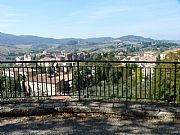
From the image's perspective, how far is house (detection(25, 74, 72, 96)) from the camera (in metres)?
7.32

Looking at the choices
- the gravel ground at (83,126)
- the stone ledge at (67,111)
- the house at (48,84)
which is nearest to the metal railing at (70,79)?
the house at (48,84)

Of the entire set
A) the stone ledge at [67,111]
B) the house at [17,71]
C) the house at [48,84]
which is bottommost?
the stone ledge at [67,111]

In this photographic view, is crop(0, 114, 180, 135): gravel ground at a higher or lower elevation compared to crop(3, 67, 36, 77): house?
lower

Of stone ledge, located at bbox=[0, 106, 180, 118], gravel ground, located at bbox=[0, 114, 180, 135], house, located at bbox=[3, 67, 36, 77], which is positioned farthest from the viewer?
house, located at bbox=[3, 67, 36, 77]

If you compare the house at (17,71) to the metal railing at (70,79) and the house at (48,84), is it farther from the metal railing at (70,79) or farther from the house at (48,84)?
the house at (48,84)

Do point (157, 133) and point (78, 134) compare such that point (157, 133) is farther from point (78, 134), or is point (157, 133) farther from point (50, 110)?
point (50, 110)

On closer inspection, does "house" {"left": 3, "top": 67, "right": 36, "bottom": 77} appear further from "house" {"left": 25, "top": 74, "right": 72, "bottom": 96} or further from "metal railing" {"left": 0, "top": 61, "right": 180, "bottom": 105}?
"house" {"left": 25, "top": 74, "right": 72, "bottom": 96}

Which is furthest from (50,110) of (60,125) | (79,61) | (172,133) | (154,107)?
(172,133)

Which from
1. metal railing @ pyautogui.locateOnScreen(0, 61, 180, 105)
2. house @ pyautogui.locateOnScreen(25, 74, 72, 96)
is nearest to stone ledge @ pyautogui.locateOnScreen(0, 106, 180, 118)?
metal railing @ pyautogui.locateOnScreen(0, 61, 180, 105)

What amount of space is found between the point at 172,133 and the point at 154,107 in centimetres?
123

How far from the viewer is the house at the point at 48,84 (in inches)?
288

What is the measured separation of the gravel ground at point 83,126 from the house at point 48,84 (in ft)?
4.08

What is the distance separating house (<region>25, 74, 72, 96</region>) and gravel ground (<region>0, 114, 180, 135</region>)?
4.08 feet

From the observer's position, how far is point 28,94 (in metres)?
7.65
